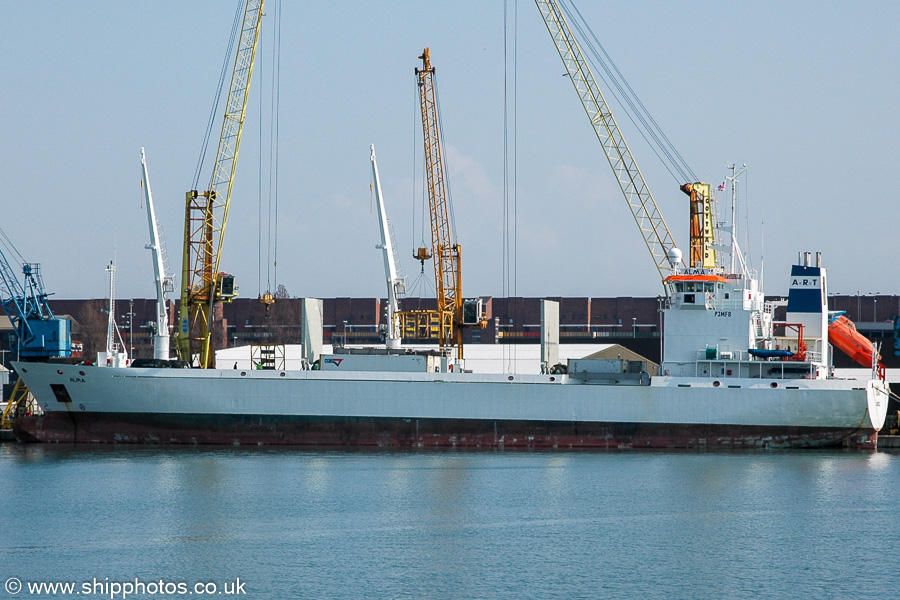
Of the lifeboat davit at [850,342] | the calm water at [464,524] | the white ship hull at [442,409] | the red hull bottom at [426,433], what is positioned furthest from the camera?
the lifeboat davit at [850,342]

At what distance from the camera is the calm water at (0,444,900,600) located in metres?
26.6

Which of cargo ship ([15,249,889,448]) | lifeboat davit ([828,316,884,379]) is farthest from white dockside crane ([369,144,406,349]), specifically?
lifeboat davit ([828,316,884,379])

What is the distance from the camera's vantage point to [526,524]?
1267 inches

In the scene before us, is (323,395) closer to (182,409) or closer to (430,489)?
(182,409)

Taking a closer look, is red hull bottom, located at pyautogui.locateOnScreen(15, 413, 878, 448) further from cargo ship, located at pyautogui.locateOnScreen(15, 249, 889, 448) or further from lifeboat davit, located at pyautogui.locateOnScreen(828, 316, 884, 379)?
lifeboat davit, located at pyautogui.locateOnScreen(828, 316, 884, 379)

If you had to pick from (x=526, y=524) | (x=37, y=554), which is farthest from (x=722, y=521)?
(x=37, y=554)

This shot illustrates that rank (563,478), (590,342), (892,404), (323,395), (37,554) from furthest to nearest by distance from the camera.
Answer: (590,342) → (892,404) → (323,395) → (563,478) → (37,554)

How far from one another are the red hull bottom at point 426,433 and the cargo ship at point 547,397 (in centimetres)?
5

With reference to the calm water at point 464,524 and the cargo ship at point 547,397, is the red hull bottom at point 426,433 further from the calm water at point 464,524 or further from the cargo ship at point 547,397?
the calm water at point 464,524

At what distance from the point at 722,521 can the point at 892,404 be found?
27391mm

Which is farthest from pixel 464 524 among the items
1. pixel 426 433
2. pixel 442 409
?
pixel 426 433

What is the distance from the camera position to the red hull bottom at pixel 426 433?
47.7 metres

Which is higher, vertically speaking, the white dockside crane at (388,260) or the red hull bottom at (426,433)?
the white dockside crane at (388,260)

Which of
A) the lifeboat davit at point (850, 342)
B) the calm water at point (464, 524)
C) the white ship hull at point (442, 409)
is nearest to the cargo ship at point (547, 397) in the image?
the white ship hull at point (442, 409)
